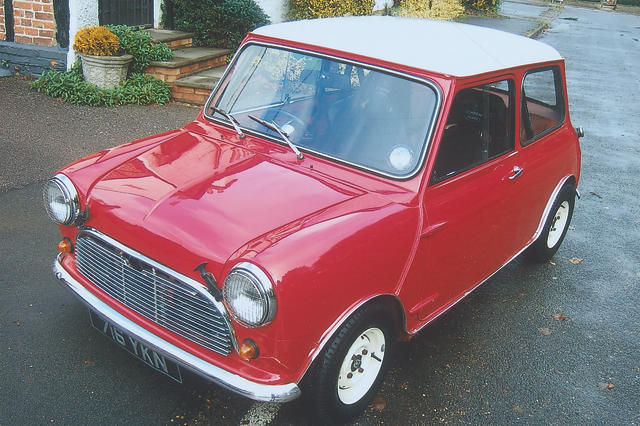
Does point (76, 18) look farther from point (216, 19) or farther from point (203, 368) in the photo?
point (203, 368)

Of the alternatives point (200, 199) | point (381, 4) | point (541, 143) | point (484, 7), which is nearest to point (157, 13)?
point (541, 143)

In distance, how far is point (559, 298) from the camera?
14.9ft

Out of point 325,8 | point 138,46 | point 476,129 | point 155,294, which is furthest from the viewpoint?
point 325,8

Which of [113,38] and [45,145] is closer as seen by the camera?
[45,145]

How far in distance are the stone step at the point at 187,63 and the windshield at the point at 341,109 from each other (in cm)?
516

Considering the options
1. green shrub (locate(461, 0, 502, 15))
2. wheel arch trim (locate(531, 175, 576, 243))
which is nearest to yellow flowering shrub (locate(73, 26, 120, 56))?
wheel arch trim (locate(531, 175, 576, 243))

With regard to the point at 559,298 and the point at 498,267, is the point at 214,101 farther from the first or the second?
the point at 559,298

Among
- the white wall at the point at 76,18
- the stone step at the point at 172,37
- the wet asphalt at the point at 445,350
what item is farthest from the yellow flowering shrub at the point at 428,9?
the wet asphalt at the point at 445,350

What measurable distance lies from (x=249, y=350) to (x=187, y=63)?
7031mm

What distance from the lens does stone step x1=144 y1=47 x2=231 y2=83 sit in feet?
28.1

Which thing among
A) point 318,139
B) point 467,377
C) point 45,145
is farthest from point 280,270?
point 45,145

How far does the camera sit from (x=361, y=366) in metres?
2.98

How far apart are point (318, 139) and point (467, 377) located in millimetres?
1601

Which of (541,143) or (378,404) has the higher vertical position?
(541,143)
